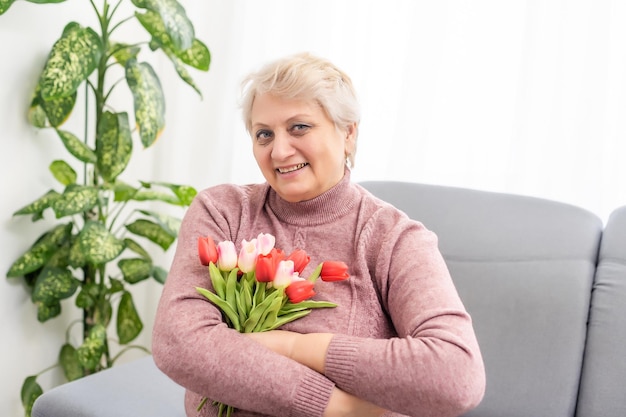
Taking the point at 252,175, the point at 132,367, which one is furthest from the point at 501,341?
the point at 252,175

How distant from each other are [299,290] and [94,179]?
1336mm

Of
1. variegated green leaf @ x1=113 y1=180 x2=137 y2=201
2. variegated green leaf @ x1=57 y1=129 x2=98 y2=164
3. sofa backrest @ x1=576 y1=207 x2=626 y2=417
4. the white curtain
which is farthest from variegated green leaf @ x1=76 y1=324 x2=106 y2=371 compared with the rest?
sofa backrest @ x1=576 y1=207 x2=626 y2=417

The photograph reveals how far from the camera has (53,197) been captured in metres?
2.29

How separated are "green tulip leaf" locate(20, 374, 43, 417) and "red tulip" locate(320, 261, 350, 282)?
4.80 ft

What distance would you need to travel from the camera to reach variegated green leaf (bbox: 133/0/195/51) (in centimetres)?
225

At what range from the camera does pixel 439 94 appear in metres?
2.36

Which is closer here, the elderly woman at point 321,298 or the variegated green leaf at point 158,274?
the elderly woman at point 321,298

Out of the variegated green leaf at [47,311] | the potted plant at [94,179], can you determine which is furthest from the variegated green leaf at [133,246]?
the variegated green leaf at [47,311]

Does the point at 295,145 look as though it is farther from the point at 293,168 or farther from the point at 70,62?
the point at 70,62

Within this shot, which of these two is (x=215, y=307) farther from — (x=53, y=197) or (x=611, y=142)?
(x=611, y=142)

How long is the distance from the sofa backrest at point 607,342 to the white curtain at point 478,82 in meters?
0.33

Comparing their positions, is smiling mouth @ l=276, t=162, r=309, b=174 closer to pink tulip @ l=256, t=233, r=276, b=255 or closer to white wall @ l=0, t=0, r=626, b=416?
pink tulip @ l=256, t=233, r=276, b=255

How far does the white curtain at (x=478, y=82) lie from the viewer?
2.13 metres

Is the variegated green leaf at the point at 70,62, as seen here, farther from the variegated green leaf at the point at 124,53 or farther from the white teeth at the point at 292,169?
the white teeth at the point at 292,169
